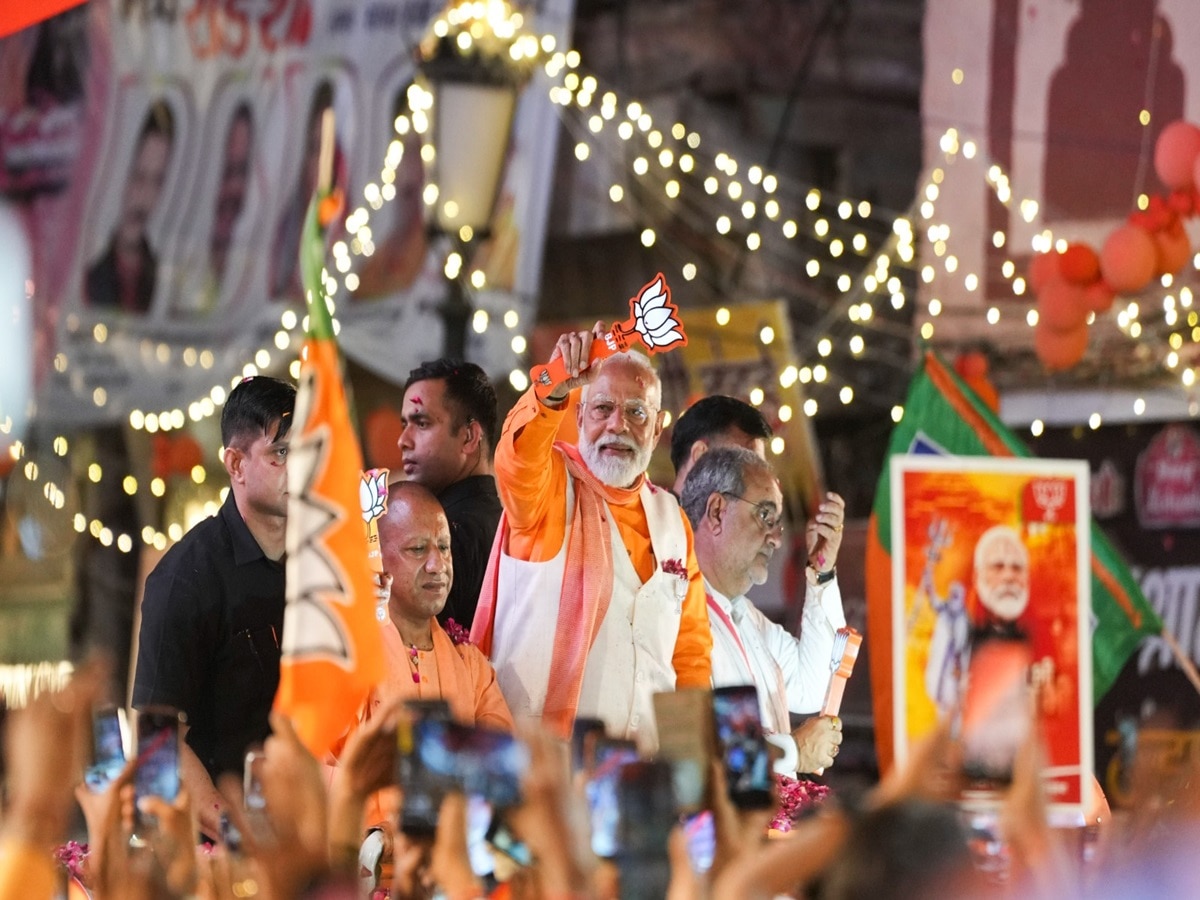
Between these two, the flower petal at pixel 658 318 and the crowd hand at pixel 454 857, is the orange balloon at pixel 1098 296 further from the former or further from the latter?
the crowd hand at pixel 454 857

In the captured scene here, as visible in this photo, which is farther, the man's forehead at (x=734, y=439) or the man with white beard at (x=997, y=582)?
the man's forehead at (x=734, y=439)

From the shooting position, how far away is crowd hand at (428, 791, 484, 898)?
2.17 metres

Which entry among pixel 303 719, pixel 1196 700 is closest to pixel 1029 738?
pixel 303 719

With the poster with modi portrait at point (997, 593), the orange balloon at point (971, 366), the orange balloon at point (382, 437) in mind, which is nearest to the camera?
the poster with modi portrait at point (997, 593)

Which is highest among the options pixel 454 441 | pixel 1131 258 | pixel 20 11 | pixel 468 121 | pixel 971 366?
pixel 468 121

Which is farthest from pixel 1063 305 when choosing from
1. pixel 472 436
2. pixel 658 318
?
pixel 658 318

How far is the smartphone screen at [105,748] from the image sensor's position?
8.34ft

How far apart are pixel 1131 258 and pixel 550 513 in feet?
13.3

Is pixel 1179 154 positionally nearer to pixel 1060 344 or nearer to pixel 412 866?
pixel 1060 344

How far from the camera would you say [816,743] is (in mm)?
4227

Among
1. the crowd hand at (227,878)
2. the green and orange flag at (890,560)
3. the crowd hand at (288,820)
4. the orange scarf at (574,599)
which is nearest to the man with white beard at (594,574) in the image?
the orange scarf at (574,599)

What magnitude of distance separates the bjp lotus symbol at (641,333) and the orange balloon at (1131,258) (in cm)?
398

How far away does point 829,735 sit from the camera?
13.9 ft

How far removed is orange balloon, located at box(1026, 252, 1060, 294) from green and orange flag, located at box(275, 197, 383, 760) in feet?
17.9
